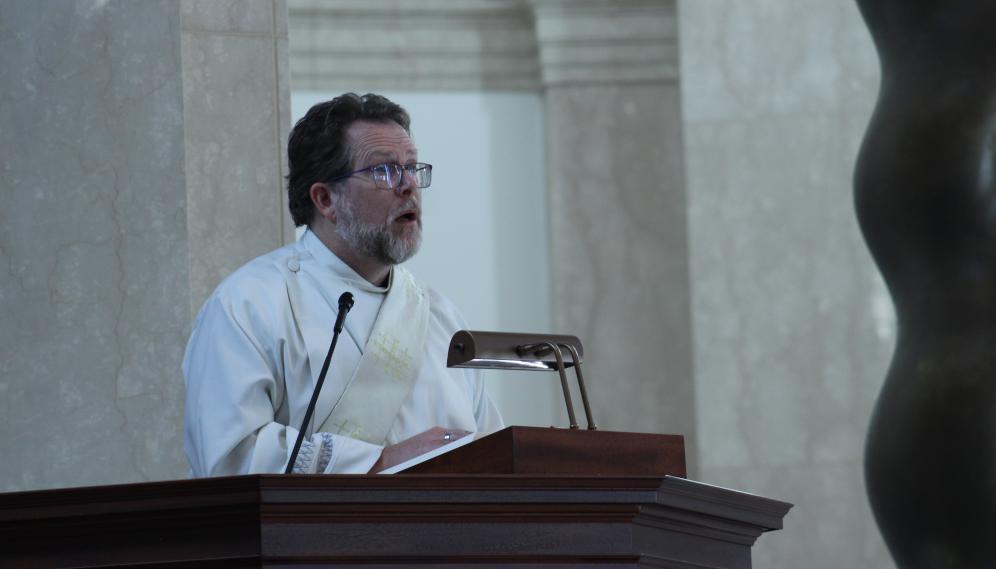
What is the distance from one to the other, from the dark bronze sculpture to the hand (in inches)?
98.9

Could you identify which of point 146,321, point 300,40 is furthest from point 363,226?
point 300,40

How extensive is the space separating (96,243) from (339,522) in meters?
2.14

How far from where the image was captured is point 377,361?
9.81 ft

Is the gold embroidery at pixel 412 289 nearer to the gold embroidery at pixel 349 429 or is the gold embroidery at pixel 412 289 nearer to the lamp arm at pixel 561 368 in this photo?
the gold embroidery at pixel 349 429

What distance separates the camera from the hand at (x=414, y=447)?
253 centimetres

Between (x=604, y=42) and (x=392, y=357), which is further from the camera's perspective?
(x=604, y=42)

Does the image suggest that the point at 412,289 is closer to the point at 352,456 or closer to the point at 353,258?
the point at 353,258

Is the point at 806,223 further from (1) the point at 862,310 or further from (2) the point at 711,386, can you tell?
(2) the point at 711,386

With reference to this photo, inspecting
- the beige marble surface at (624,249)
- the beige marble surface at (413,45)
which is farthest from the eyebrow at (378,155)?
the beige marble surface at (413,45)

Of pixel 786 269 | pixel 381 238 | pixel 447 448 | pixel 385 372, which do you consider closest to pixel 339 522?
pixel 447 448

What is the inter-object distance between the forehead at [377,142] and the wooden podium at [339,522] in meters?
1.49

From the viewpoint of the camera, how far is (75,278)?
→ 3.68 meters

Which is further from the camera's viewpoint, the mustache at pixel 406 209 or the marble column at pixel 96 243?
the marble column at pixel 96 243

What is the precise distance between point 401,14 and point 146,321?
11.7 feet
